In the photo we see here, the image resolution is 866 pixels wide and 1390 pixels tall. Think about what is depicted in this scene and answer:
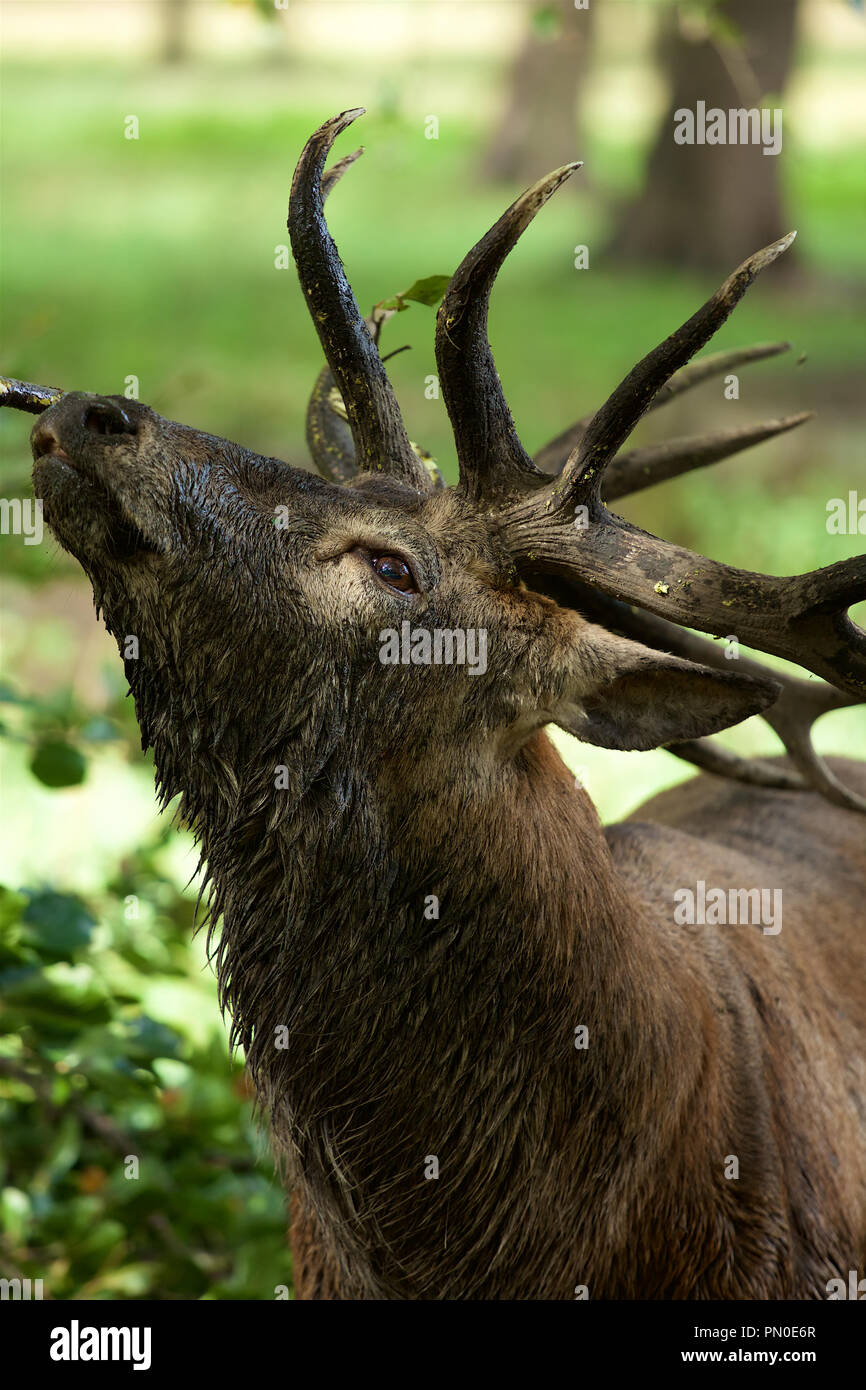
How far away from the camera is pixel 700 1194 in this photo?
108 inches

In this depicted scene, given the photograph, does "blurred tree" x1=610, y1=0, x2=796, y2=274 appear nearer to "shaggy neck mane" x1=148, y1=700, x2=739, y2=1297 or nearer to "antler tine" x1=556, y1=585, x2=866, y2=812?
"antler tine" x1=556, y1=585, x2=866, y2=812

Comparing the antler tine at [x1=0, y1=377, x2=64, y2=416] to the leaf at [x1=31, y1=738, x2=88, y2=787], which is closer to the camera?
the antler tine at [x1=0, y1=377, x2=64, y2=416]

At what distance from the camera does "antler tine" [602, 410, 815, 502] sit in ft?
11.1

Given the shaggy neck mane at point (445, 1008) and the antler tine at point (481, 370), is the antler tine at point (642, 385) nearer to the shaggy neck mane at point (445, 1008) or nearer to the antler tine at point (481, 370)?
the antler tine at point (481, 370)

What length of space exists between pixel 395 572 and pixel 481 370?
0.40 meters

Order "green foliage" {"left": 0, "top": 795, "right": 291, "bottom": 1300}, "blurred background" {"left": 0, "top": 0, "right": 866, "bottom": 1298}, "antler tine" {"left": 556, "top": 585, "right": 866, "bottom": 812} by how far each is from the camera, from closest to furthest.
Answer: "antler tine" {"left": 556, "top": 585, "right": 866, "bottom": 812} → "green foliage" {"left": 0, "top": 795, "right": 291, "bottom": 1300} → "blurred background" {"left": 0, "top": 0, "right": 866, "bottom": 1298}

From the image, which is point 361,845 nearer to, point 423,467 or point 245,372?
point 423,467

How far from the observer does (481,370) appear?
2598mm

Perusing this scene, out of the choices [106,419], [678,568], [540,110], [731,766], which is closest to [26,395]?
[106,419]

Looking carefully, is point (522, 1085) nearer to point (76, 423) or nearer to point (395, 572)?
point (395, 572)

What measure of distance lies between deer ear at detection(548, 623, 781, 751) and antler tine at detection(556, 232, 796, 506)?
257mm

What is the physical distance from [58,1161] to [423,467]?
2314mm

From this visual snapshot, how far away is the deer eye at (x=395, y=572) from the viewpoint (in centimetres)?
253

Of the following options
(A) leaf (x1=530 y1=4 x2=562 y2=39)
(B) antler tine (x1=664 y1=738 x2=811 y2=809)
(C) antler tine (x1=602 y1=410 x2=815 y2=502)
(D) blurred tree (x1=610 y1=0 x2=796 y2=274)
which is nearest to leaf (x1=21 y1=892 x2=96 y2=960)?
(B) antler tine (x1=664 y1=738 x2=811 y2=809)
